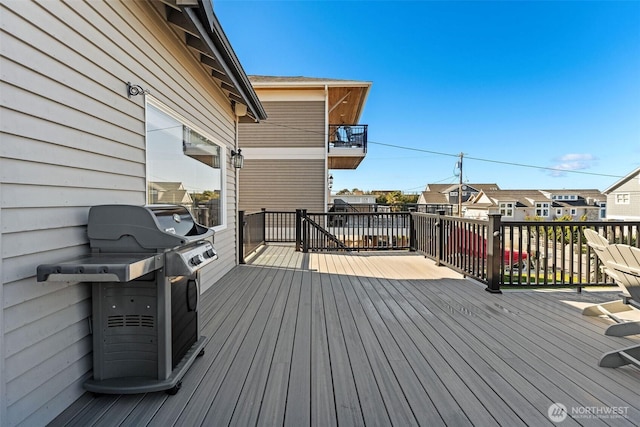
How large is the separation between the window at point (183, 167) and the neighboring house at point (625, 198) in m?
26.5

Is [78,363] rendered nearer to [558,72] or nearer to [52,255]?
[52,255]

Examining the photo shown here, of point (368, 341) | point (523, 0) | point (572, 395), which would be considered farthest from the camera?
point (523, 0)

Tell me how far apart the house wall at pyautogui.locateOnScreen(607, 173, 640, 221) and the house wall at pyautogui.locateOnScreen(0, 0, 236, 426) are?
28.7m

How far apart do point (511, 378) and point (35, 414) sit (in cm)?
267

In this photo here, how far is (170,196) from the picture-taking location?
3.03 meters

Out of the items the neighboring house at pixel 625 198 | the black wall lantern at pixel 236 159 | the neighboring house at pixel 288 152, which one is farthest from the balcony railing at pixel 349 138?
the neighboring house at pixel 625 198

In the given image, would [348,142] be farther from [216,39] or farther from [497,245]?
[216,39]

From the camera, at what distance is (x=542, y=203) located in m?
32.6

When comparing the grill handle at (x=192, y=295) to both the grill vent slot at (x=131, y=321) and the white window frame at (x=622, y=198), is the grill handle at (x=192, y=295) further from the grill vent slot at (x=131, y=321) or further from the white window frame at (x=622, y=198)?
the white window frame at (x=622, y=198)

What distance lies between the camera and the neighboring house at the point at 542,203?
3184 cm

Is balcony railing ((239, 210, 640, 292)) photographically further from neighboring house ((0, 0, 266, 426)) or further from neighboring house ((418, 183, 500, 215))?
neighboring house ((418, 183, 500, 215))

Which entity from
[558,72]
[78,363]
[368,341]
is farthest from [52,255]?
[558,72]

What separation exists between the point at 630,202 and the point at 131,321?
1187 inches

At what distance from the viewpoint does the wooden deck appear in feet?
5.11
